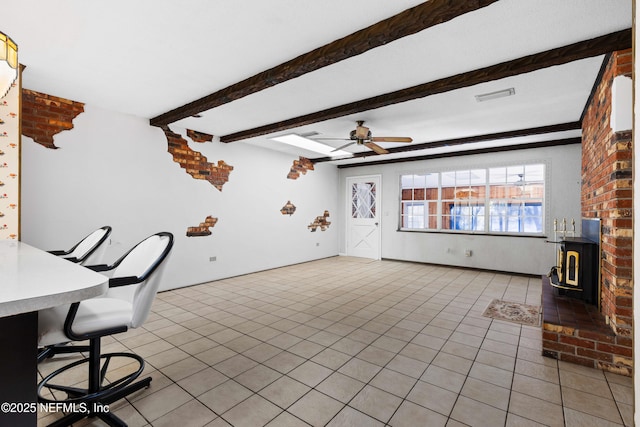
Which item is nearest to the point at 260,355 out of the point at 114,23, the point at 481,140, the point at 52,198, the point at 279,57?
the point at 279,57

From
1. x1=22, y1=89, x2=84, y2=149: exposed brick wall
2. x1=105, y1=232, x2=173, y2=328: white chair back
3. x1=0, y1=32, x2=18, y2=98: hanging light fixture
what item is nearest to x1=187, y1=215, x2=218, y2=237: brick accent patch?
x1=22, y1=89, x2=84, y2=149: exposed brick wall

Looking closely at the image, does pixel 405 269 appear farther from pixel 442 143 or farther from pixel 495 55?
pixel 495 55

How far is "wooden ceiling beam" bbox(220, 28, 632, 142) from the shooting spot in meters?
2.21

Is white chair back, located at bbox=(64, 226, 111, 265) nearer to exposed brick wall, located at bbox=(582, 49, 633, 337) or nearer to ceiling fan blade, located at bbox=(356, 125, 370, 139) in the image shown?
ceiling fan blade, located at bbox=(356, 125, 370, 139)

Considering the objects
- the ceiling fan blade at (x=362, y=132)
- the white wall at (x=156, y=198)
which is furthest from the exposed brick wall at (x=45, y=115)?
the ceiling fan blade at (x=362, y=132)

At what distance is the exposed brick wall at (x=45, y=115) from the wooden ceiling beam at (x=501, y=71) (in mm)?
2905

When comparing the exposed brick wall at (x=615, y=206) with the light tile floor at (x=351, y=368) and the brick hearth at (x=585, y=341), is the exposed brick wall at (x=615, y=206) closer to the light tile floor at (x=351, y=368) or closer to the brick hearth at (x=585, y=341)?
the brick hearth at (x=585, y=341)

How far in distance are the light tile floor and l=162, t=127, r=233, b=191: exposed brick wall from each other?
1.97 metres

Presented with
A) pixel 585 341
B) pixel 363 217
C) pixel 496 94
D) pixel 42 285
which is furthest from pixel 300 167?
pixel 42 285

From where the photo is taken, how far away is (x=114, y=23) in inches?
83.4

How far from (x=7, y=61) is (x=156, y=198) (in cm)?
289

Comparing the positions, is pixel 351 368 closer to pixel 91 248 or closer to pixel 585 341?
pixel 585 341

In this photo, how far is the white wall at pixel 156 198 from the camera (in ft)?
11.4

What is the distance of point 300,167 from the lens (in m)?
6.89
